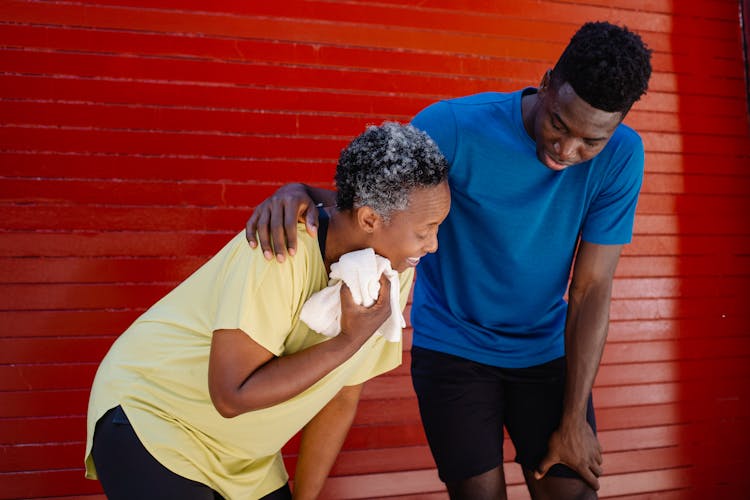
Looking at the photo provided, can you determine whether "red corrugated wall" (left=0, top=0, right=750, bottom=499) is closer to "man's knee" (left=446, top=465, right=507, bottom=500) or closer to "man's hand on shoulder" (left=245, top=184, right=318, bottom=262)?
"man's knee" (left=446, top=465, right=507, bottom=500)

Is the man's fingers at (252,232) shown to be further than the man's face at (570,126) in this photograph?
No

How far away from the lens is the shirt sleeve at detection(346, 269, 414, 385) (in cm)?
238

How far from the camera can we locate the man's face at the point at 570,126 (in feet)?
7.10

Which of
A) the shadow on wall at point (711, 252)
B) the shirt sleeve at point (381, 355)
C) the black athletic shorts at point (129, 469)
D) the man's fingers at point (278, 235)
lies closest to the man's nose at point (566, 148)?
the shirt sleeve at point (381, 355)

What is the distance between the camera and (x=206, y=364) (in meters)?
2.05

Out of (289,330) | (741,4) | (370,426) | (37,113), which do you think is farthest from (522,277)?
(741,4)

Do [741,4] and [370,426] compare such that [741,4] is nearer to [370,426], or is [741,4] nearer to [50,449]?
[370,426]

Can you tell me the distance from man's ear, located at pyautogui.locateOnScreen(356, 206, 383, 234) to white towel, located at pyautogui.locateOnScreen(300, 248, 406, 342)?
6 cm

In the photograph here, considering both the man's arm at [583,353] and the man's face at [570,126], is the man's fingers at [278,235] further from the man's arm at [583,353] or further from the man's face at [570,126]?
the man's arm at [583,353]


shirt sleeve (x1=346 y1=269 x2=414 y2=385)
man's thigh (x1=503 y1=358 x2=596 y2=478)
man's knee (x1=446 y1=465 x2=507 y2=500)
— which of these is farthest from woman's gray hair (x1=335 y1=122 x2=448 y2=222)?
man's knee (x1=446 y1=465 x2=507 y2=500)

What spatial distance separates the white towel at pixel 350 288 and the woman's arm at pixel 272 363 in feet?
0.09

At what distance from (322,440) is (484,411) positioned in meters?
0.58

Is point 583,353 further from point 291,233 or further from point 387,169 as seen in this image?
point 291,233

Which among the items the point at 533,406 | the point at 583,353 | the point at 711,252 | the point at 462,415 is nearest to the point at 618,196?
the point at 583,353
